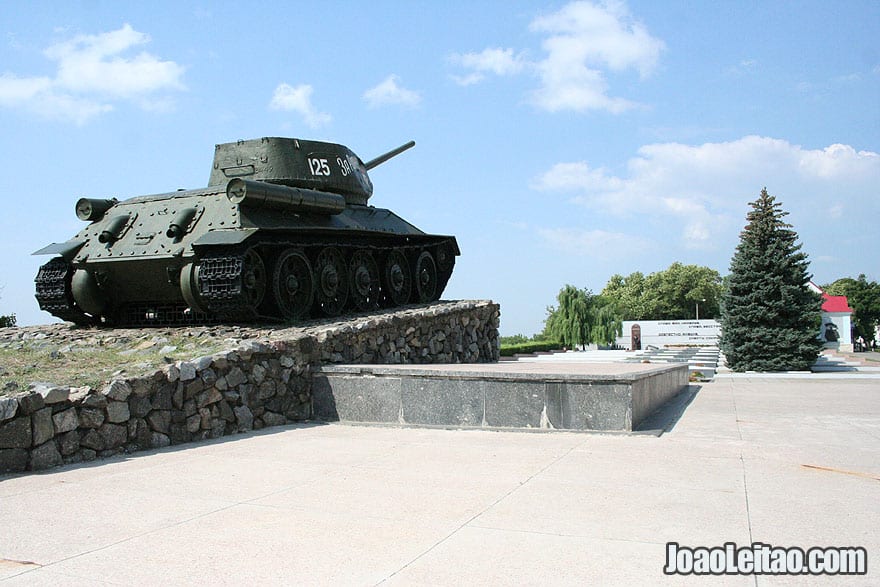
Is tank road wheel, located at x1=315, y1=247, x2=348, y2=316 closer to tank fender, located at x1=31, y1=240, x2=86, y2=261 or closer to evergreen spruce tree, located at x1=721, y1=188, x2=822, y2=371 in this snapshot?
tank fender, located at x1=31, y1=240, x2=86, y2=261

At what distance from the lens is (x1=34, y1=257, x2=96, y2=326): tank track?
12.6 meters

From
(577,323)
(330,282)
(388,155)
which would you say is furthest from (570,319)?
(330,282)

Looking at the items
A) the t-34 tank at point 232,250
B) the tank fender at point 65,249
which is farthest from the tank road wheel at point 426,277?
the tank fender at point 65,249

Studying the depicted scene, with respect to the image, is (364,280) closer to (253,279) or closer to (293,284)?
(293,284)

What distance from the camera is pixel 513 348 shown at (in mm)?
29828

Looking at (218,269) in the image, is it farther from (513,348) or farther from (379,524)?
(513,348)

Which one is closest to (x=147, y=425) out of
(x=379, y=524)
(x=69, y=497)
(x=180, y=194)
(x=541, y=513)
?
(x=69, y=497)

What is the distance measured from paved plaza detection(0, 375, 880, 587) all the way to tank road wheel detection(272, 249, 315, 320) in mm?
4157

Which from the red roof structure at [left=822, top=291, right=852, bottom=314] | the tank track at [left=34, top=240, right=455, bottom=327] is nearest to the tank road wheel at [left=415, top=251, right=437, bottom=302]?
the tank track at [left=34, top=240, right=455, bottom=327]

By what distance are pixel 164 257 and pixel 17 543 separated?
7.59 m

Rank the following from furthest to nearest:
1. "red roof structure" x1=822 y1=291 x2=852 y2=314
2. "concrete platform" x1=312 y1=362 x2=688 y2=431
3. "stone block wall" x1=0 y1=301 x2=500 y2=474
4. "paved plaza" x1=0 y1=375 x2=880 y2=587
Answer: "red roof structure" x1=822 y1=291 x2=852 y2=314, "concrete platform" x1=312 y1=362 x2=688 y2=431, "stone block wall" x1=0 y1=301 x2=500 y2=474, "paved plaza" x1=0 y1=375 x2=880 y2=587

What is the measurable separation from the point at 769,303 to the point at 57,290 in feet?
59.0

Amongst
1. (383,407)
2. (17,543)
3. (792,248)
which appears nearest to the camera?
(17,543)

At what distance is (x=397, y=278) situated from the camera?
16.0 meters
